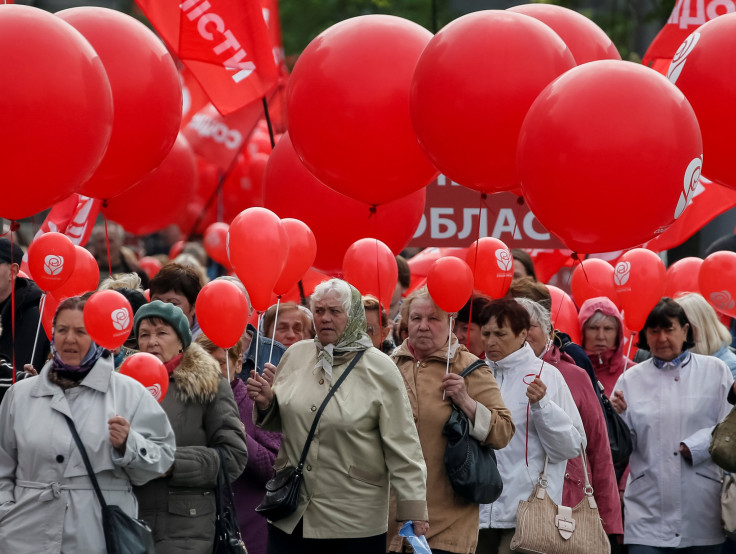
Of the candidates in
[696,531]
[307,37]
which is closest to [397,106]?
[696,531]

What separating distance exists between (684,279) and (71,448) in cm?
545

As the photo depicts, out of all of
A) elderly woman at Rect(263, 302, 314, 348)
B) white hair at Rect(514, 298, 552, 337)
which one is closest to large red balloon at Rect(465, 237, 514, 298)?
white hair at Rect(514, 298, 552, 337)

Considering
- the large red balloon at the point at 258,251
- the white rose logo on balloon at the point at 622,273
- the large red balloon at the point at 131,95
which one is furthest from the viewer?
the white rose logo on balloon at the point at 622,273

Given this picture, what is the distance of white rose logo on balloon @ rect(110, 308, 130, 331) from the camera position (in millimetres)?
5879

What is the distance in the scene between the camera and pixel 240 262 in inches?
276

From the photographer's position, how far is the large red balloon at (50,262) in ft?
23.1

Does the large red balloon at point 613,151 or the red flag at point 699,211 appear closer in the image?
the large red balloon at point 613,151

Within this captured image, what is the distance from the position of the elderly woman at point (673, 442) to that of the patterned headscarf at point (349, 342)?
209 cm

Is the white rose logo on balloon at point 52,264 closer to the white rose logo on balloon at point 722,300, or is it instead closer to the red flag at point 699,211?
the white rose logo on balloon at point 722,300

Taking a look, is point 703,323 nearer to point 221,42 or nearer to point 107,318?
point 221,42

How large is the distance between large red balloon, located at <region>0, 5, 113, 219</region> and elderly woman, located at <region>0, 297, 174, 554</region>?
64 cm

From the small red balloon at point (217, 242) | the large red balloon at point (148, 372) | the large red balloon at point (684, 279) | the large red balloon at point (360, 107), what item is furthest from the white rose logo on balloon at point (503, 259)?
the small red balloon at point (217, 242)

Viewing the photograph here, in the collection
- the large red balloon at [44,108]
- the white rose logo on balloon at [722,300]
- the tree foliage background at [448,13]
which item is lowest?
the tree foliage background at [448,13]

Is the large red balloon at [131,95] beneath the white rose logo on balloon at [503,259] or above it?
above
